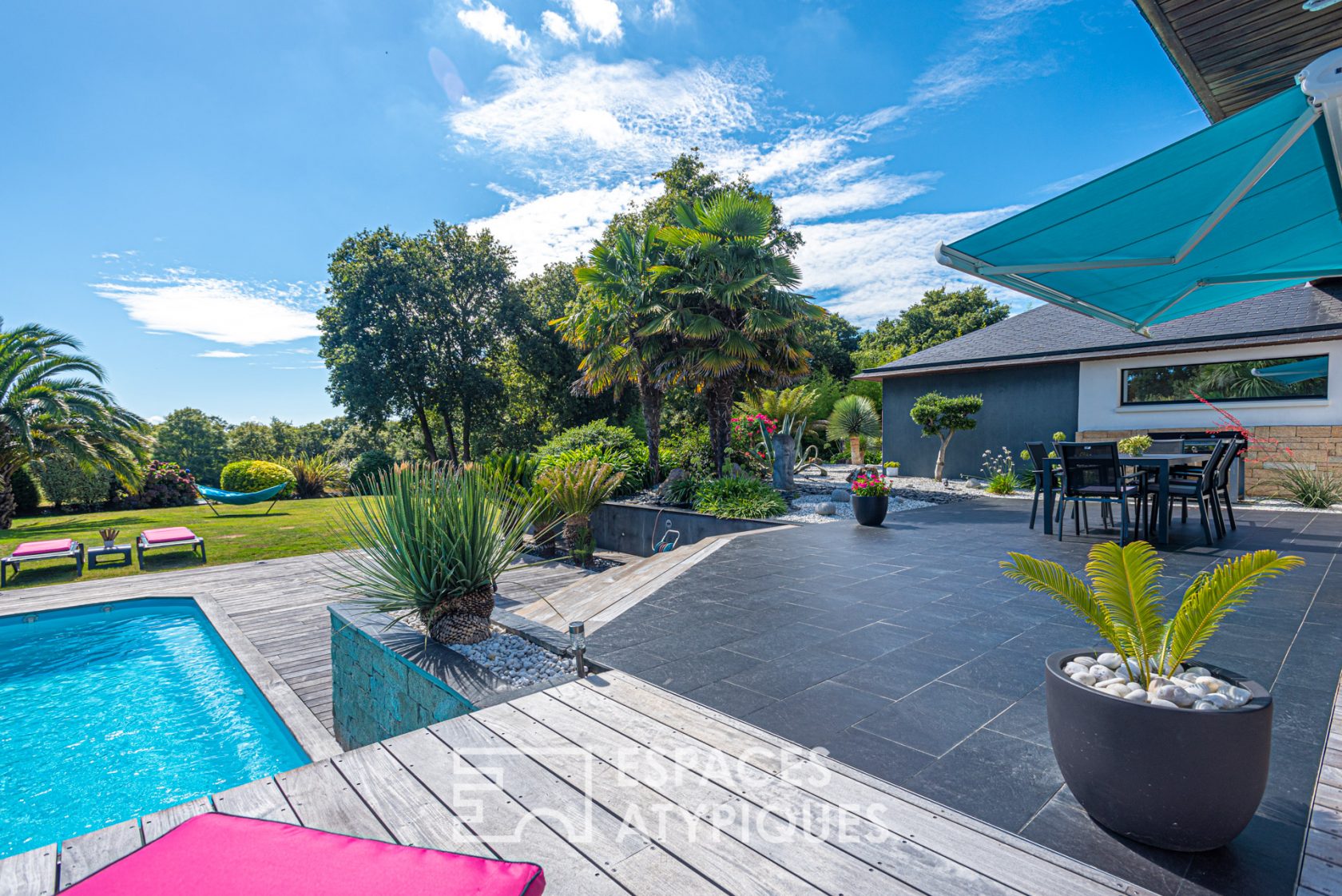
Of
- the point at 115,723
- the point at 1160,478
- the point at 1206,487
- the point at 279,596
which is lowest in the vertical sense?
the point at 115,723

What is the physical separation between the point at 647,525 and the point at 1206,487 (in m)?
7.15

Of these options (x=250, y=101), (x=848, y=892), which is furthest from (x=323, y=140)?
(x=848, y=892)

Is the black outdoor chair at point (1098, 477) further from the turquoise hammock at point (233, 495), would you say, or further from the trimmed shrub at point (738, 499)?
the turquoise hammock at point (233, 495)

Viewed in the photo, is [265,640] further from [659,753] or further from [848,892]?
[848,892]

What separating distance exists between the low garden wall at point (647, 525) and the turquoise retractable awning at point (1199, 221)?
5075 mm

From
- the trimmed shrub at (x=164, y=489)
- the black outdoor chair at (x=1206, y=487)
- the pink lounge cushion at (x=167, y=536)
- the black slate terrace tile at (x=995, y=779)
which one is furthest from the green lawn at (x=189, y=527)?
the black outdoor chair at (x=1206, y=487)

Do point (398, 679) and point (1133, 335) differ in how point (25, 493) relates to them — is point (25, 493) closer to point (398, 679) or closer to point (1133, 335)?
point (398, 679)

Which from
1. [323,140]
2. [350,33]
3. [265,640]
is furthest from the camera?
[323,140]

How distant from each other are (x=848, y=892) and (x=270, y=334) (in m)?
40.2

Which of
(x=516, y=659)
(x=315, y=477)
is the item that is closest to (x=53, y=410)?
(x=315, y=477)

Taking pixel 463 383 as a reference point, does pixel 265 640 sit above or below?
below

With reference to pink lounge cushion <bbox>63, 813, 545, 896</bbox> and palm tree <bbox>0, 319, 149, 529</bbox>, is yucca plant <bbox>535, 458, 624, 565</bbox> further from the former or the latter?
palm tree <bbox>0, 319, 149, 529</bbox>

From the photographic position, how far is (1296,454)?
31.1 ft

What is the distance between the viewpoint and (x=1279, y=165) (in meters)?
2.60
